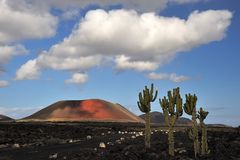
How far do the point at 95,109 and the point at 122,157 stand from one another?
15246 centimetres

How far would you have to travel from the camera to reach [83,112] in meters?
174

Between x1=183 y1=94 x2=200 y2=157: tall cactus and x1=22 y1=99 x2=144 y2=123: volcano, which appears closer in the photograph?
x1=183 y1=94 x2=200 y2=157: tall cactus

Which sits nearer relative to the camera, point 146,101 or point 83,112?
point 146,101

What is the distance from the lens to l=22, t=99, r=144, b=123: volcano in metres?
165

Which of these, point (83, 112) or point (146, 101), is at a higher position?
point (83, 112)

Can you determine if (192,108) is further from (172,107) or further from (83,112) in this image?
(83,112)

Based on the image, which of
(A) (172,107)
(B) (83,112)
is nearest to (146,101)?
(A) (172,107)

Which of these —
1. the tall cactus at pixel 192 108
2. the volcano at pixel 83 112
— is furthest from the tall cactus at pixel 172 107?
the volcano at pixel 83 112

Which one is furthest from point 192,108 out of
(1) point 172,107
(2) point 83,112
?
(2) point 83,112

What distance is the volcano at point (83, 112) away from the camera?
164625mm

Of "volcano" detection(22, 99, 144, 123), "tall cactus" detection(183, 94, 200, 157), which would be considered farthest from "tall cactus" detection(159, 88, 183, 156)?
"volcano" detection(22, 99, 144, 123)

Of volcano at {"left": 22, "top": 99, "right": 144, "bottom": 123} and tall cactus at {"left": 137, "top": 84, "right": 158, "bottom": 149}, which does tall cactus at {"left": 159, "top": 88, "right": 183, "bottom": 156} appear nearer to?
tall cactus at {"left": 137, "top": 84, "right": 158, "bottom": 149}

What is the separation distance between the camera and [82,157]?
1030 inches

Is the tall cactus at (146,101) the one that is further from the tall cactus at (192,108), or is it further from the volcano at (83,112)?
the volcano at (83,112)
